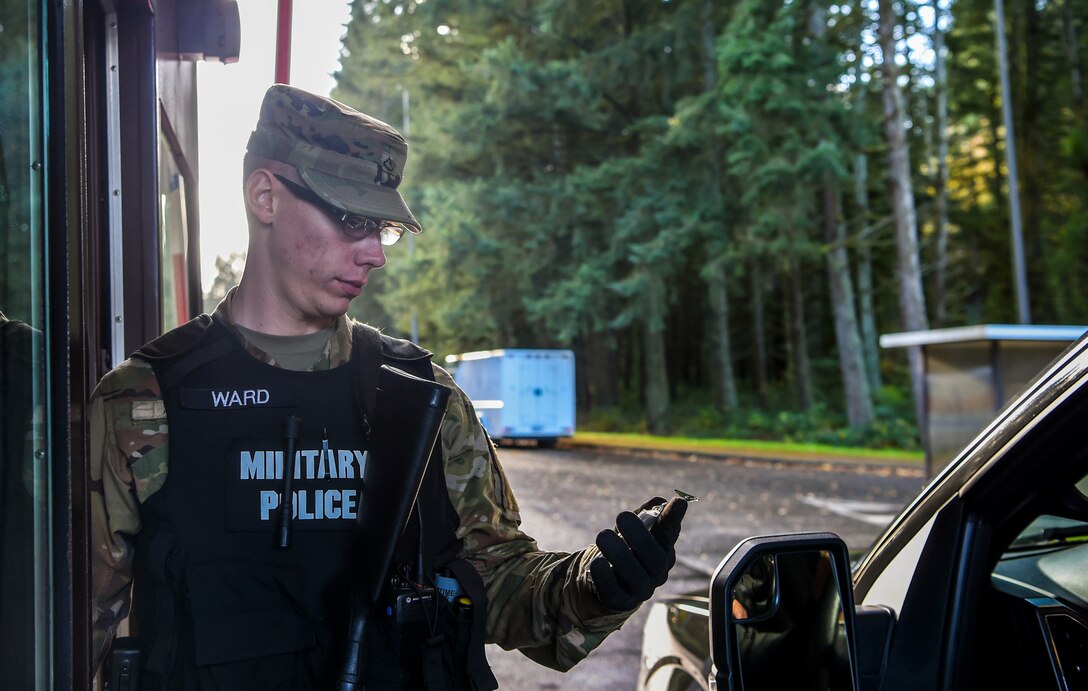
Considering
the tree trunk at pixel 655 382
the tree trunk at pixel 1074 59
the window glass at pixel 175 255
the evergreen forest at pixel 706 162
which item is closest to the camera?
the window glass at pixel 175 255

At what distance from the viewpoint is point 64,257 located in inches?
52.2

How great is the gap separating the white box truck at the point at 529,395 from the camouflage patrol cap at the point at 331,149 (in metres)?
24.7

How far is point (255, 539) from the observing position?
77.7 inches

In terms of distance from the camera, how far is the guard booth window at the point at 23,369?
4.16ft

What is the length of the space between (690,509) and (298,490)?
10831mm

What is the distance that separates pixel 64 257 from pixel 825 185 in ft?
77.9

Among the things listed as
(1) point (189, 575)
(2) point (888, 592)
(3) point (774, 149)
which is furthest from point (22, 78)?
(3) point (774, 149)

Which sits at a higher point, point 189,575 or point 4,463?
point 4,463

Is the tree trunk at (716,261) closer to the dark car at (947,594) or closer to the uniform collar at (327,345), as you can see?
the uniform collar at (327,345)

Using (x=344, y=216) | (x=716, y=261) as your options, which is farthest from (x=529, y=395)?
(x=344, y=216)

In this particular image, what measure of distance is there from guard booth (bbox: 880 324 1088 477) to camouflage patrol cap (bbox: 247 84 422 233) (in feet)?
28.2

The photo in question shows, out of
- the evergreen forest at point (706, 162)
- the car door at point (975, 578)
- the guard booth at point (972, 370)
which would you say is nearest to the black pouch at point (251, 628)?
the car door at point (975, 578)

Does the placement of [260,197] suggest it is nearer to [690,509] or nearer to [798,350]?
[690,509]

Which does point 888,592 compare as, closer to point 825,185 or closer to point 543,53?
point 825,185
